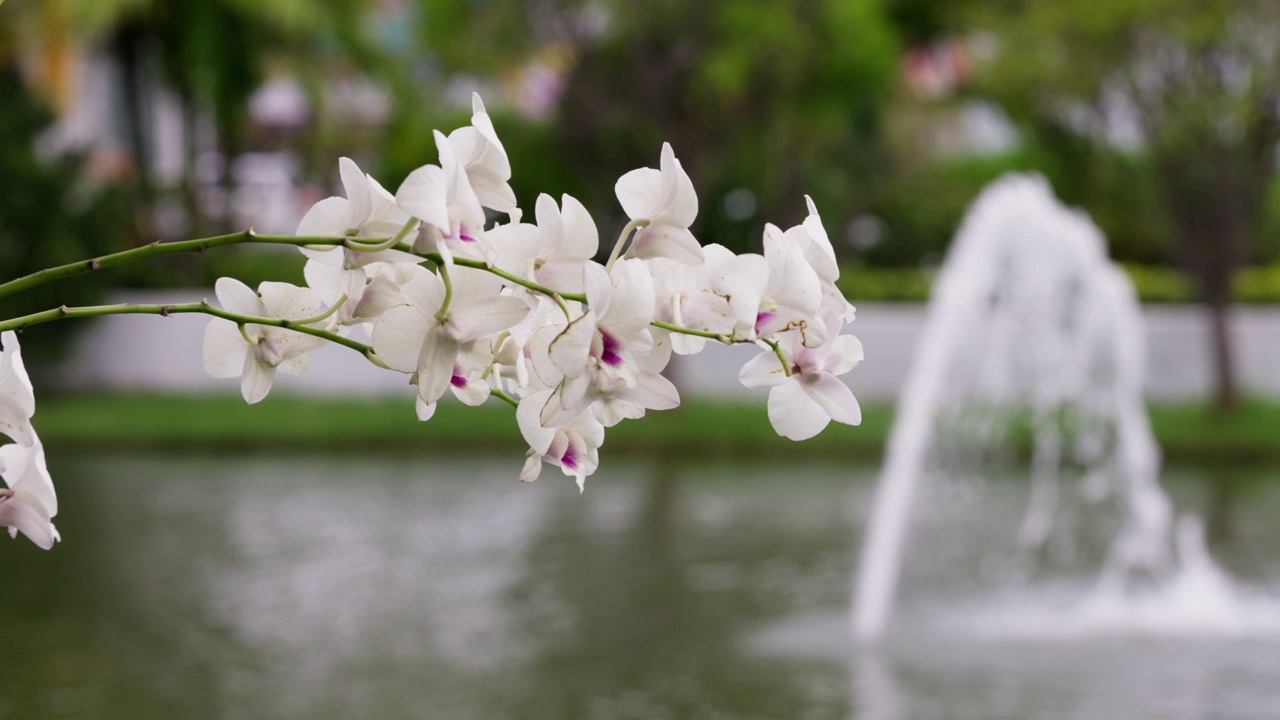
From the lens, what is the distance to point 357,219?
3.30ft

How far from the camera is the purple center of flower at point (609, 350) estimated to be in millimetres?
987

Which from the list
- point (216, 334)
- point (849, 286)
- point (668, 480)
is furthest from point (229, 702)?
point (849, 286)

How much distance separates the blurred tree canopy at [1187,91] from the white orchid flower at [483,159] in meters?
10.7

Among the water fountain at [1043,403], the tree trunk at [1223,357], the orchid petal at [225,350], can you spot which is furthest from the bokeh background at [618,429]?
the orchid petal at [225,350]

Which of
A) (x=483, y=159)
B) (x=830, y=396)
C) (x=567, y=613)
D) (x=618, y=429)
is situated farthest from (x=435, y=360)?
(x=618, y=429)

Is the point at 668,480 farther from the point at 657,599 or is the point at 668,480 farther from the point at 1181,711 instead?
the point at 1181,711

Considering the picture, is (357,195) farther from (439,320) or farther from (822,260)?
(822,260)

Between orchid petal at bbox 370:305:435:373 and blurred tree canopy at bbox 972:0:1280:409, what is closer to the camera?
orchid petal at bbox 370:305:435:373

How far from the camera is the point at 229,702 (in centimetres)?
527

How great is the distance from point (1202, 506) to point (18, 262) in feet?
29.8

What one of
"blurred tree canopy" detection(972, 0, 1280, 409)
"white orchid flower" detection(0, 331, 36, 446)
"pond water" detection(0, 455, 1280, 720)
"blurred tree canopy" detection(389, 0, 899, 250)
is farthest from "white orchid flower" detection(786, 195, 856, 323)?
"blurred tree canopy" detection(389, 0, 899, 250)

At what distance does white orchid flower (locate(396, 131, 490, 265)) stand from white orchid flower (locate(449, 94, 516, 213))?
2 centimetres

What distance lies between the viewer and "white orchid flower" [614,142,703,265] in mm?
1027

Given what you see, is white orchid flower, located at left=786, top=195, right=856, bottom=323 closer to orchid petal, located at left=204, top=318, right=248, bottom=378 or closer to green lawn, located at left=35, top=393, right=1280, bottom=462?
orchid petal, located at left=204, top=318, right=248, bottom=378
